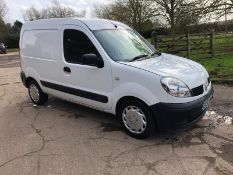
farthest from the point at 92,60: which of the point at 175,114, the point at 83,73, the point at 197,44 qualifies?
the point at 197,44

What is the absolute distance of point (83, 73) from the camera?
5.97m

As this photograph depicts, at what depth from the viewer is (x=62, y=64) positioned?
650 cm

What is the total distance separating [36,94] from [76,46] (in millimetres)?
2170

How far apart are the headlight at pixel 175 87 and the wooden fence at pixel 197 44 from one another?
415 inches

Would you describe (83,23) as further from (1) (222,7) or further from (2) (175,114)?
(1) (222,7)

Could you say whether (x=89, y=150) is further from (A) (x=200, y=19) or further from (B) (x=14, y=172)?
(A) (x=200, y=19)

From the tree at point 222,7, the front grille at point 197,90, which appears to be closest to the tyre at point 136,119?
the front grille at point 197,90

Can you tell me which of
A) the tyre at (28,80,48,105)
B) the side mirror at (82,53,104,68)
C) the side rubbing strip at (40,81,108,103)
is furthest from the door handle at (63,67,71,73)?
the tyre at (28,80,48,105)

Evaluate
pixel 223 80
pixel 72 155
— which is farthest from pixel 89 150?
pixel 223 80

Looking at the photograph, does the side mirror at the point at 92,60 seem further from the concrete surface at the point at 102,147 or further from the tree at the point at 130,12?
the tree at the point at 130,12

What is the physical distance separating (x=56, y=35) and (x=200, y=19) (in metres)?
12.2

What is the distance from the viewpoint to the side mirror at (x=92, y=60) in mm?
5508

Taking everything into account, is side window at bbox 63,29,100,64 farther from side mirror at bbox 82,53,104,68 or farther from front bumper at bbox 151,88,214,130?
front bumper at bbox 151,88,214,130

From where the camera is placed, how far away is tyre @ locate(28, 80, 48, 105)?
7.69 m
